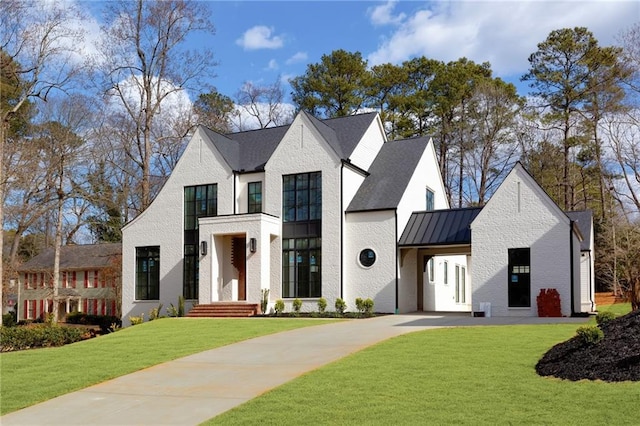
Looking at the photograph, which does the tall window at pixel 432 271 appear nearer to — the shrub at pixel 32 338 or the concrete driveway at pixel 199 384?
the concrete driveway at pixel 199 384

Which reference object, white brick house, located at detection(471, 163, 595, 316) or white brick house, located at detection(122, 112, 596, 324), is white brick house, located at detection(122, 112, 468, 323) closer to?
white brick house, located at detection(122, 112, 596, 324)

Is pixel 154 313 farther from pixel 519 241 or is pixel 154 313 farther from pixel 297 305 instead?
pixel 519 241

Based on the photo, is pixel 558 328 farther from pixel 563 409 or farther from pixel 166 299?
pixel 166 299

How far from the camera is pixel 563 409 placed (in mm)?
9102

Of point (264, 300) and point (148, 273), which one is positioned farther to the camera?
point (148, 273)

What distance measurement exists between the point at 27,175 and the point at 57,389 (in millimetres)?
25671

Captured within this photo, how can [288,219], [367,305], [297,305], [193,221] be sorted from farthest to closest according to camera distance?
1. [193,221]
2. [288,219]
3. [297,305]
4. [367,305]

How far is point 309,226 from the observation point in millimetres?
30125

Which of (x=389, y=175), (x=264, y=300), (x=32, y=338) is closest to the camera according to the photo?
(x=32, y=338)

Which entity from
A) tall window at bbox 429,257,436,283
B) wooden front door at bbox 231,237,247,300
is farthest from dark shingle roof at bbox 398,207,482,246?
wooden front door at bbox 231,237,247,300

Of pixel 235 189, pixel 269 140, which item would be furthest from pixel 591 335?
pixel 269 140

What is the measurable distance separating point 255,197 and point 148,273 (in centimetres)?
708

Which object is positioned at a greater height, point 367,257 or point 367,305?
point 367,257

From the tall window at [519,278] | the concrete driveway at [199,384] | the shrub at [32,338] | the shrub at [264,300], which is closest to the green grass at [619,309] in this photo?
the tall window at [519,278]
